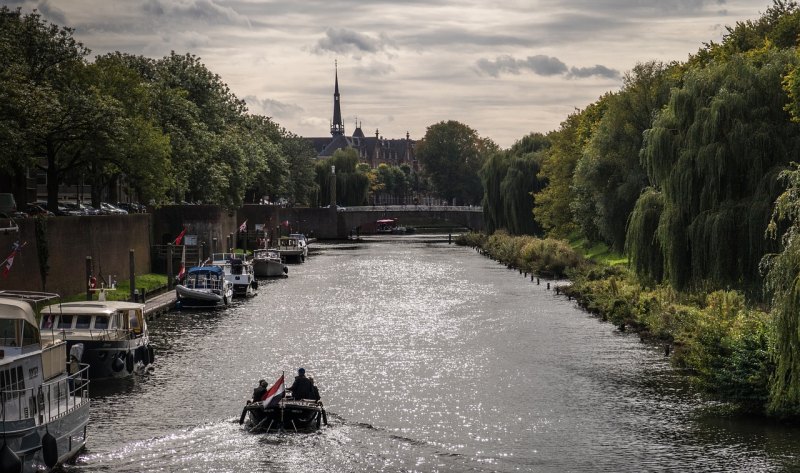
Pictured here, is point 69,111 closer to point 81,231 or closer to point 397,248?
point 81,231

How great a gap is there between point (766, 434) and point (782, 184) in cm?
1132

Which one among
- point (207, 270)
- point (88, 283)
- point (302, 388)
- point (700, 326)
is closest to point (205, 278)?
point (207, 270)

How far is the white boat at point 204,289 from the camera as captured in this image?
2672 inches

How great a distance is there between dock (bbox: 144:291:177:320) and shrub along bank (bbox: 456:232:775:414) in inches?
977

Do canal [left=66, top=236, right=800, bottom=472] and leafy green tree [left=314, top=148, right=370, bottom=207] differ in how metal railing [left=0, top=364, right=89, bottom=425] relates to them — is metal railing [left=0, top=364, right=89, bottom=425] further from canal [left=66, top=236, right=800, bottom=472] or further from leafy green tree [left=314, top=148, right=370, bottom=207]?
leafy green tree [left=314, top=148, right=370, bottom=207]

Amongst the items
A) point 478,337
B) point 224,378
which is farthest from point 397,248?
point 224,378

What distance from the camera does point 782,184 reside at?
41.7m

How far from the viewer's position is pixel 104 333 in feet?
147

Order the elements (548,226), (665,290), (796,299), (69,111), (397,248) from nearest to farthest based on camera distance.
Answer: (796,299) < (665,290) < (69,111) < (548,226) < (397,248)

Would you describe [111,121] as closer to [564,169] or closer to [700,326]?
[700,326]

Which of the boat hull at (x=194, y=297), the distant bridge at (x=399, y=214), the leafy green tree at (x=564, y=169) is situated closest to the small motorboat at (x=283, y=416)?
the boat hull at (x=194, y=297)

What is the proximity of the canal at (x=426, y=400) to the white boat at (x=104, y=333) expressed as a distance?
113 centimetres

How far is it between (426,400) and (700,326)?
406 inches

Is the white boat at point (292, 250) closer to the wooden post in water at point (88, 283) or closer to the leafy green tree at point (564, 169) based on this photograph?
the leafy green tree at point (564, 169)
